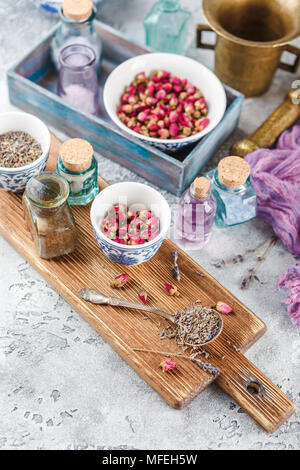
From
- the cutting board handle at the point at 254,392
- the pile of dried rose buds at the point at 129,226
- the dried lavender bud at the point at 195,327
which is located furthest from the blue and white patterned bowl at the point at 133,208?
the cutting board handle at the point at 254,392

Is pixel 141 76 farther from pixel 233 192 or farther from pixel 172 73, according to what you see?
pixel 233 192

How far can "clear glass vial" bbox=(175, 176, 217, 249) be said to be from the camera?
3.98ft

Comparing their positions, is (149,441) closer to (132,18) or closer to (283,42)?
(283,42)

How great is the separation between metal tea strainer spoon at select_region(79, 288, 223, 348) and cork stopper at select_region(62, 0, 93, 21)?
0.67 m

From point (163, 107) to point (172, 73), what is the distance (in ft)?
0.41

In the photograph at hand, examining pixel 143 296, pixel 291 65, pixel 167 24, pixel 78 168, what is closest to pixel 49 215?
pixel 78 168

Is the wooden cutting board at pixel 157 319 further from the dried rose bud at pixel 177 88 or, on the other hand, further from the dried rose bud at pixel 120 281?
the dried rose bud at pixel 177 88

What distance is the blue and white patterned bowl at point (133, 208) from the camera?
113 cm

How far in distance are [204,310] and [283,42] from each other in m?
0.66

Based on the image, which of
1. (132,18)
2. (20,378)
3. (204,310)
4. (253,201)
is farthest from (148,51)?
(20,378)

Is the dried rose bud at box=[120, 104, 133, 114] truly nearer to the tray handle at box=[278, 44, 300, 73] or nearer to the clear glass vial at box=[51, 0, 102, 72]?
the clear glass vial at box=[51, 0, 102, 72]

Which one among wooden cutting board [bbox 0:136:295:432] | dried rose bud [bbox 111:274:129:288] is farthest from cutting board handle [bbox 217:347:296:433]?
dried rose bud [bbox 111:274:129:288]

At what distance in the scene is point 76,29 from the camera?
4.81ft

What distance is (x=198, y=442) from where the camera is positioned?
1094 millimetres
